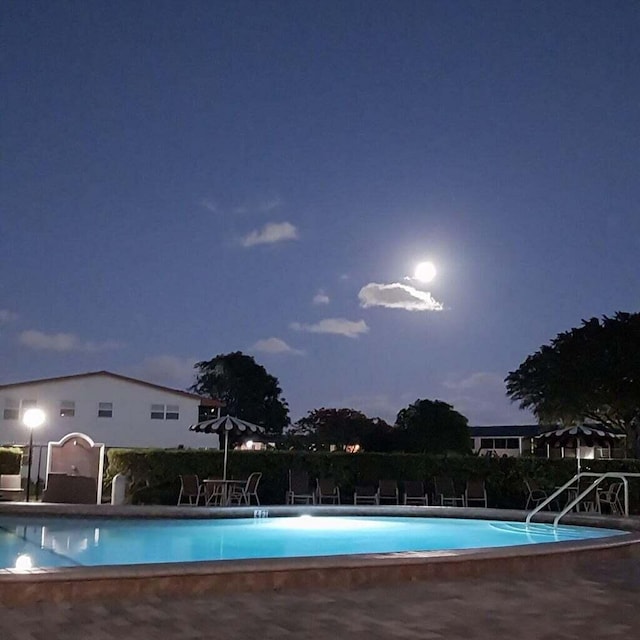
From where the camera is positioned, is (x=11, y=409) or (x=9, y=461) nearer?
(x=9, y=461)

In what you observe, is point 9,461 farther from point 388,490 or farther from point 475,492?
point 475,492

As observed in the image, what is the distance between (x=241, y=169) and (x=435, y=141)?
18.3 feet

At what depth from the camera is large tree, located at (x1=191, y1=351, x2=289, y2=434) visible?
7094cm

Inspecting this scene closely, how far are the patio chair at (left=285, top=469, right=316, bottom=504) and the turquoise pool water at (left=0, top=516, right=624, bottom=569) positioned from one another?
2.21m

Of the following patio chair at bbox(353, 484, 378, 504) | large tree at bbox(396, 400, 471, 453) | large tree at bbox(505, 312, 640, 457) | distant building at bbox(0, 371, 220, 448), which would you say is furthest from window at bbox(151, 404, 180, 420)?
patio chair at bbox(353, 484, 378, 504)

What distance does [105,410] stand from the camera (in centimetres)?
3541

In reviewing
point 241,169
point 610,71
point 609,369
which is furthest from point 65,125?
point 609,369

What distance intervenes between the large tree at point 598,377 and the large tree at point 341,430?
8884 millimetres

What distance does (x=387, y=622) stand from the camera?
235 inches

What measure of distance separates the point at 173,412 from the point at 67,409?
4.43 m

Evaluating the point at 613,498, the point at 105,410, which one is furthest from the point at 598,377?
the point at 105,410

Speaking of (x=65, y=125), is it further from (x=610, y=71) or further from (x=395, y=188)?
(x=610, y=71)

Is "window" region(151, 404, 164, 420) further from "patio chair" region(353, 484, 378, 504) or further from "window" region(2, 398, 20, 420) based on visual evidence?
"patio chair" region(353, 484, 378, 504)

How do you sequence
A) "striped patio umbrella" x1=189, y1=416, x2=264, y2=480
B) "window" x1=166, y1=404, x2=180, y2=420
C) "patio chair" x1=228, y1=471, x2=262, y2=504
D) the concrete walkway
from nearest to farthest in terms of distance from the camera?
the concrete walkway
"patio chair" x1=228, y1=471, x2=262, y2=504
"striped patio umbrella" x1=189, y1=416, x2=264, y2=480
"window" x1=166, y1=404, x2=180, y2=420
